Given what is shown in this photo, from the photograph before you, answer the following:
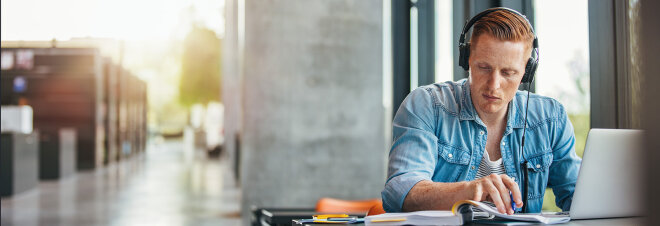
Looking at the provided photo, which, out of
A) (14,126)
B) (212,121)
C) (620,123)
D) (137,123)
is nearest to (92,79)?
(14,126)

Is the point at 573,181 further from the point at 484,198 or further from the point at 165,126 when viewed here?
the point at 165,126

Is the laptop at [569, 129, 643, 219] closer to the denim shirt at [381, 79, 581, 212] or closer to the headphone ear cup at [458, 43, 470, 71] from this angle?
the denim shirt at [381, 79, 581, 212]

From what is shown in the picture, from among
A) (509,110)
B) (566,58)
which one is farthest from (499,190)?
(566,58)

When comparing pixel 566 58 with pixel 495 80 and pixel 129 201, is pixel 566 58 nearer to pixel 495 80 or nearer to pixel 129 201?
pixel 495 80

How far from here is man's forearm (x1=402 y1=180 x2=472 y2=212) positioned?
4.91 ft

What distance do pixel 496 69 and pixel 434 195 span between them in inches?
16.4

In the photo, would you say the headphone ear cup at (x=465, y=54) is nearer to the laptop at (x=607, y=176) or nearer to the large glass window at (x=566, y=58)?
the laptop at (x=607, y=176)

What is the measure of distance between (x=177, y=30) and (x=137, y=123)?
370cm

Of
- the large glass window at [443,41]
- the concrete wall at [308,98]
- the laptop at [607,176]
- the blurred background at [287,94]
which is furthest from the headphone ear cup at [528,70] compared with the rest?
the concrete wall at [308,98]

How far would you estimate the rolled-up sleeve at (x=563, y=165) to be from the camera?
190cm

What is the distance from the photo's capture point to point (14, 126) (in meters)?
11.4

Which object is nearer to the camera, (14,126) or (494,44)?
(494,44)

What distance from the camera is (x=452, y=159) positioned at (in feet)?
5.95

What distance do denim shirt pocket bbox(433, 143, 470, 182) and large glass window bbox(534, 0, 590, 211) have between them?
49.4 inches
